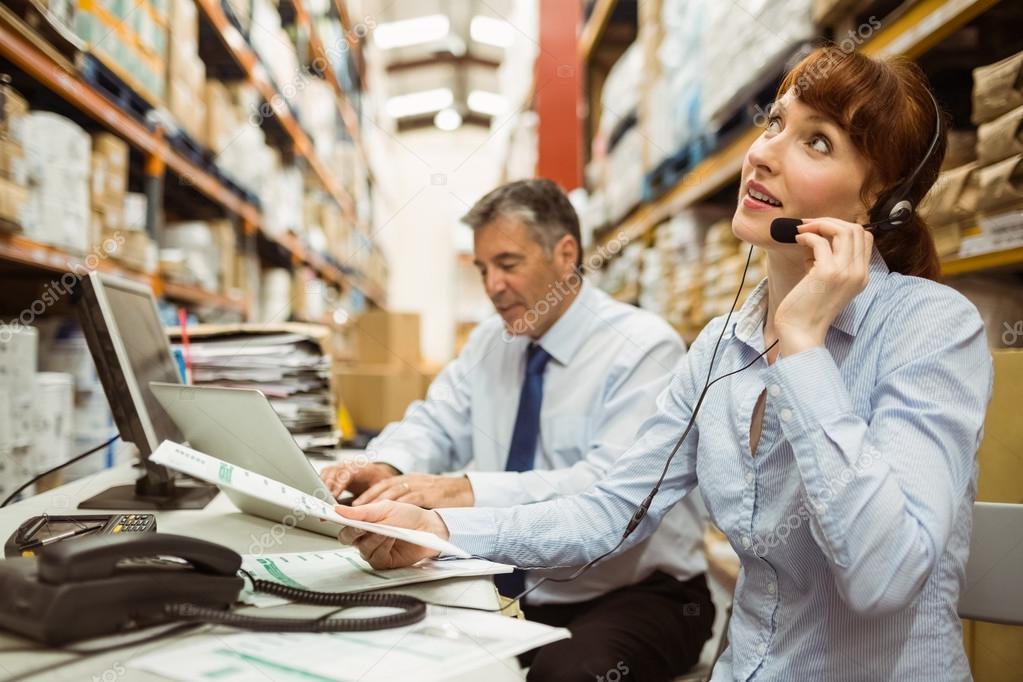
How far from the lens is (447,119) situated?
12.9m

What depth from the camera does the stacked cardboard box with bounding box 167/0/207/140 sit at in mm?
2398

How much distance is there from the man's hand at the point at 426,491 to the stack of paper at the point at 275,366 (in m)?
A: 0.68

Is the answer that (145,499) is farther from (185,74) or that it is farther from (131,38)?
(185,74)

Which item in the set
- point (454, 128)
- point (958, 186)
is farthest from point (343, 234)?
point (454, 128)

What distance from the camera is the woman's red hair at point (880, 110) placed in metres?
0.90

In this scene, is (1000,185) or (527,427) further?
(527,427)

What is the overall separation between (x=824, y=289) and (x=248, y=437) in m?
0.77

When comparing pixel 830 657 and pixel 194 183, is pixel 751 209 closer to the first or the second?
pixel 830 657

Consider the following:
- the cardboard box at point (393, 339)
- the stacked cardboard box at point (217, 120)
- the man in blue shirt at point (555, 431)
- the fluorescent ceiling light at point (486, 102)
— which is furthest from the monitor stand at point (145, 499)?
the fluorescent ceiling light at point (486, 102)

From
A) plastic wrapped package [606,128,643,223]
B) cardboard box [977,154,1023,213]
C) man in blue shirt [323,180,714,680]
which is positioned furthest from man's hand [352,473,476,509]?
plastic wrapped package [606,128,643,223]

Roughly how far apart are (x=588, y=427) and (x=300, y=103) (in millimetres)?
3127

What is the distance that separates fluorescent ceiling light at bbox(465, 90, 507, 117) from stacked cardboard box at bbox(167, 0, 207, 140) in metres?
9.62

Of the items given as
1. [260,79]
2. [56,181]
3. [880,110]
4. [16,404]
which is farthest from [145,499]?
[260,79]

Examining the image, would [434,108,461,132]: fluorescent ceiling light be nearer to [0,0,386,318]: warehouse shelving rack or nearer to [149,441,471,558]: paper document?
[0,0,386,318]: warehouse shelving rack
